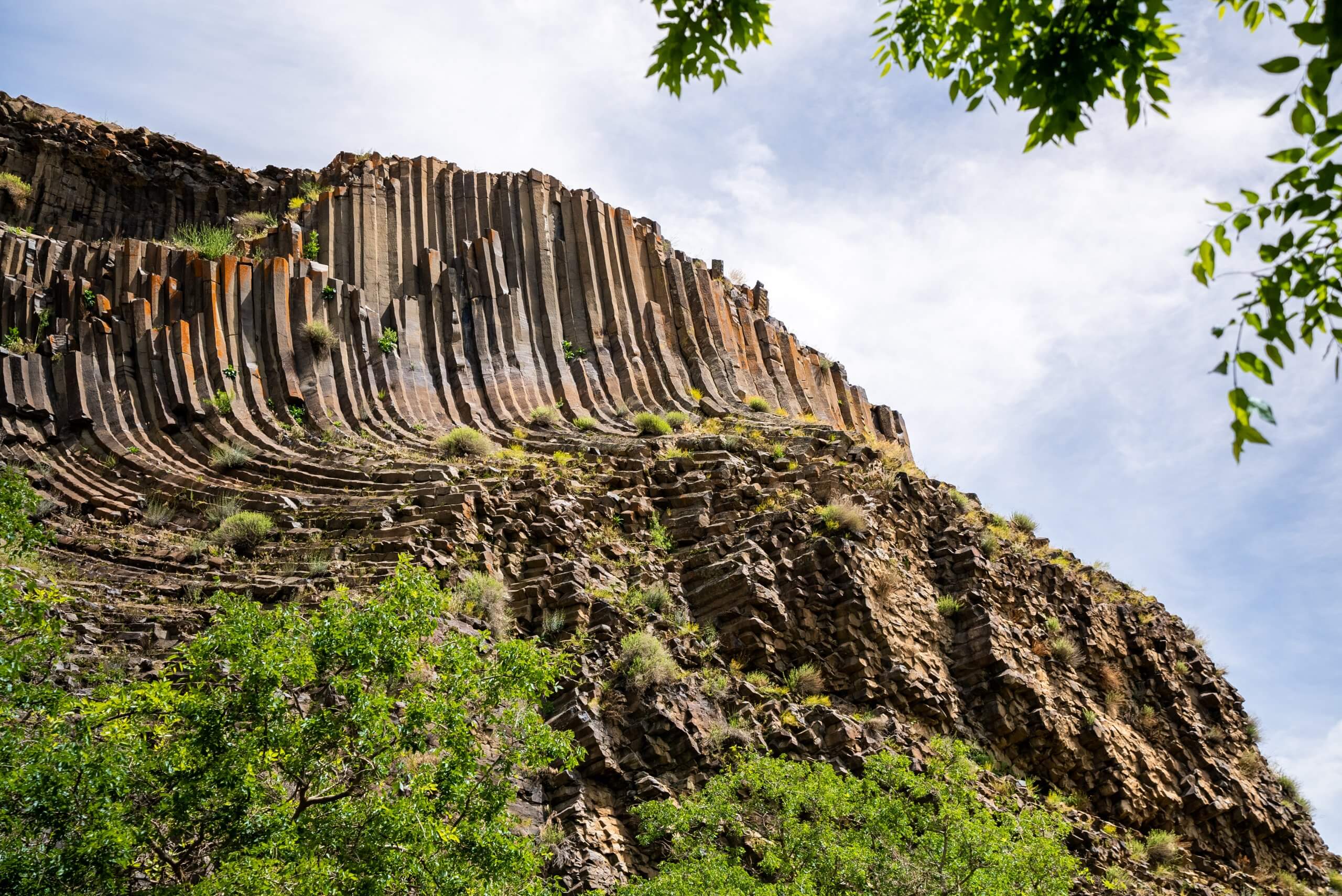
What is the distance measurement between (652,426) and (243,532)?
922cm

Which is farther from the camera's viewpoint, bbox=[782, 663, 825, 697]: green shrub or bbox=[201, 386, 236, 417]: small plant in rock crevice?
bbox=[201, 386, 236, 417]: small plant in rock crevice

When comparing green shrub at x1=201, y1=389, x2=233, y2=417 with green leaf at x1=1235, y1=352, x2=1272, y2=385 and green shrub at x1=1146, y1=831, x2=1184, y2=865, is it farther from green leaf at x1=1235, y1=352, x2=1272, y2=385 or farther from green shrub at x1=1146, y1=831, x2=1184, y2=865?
green leaf at x1=1235, y1=352, x2=1272, y2=385

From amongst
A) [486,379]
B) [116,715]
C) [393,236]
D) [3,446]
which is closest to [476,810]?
[116,715]

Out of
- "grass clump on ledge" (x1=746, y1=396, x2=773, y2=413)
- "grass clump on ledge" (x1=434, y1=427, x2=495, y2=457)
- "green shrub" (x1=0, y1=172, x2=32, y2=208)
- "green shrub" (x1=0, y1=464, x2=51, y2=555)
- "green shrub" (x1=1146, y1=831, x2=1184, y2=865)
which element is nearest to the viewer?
"green shrub" (x1=0, y1=464, x2=51, y2=555)

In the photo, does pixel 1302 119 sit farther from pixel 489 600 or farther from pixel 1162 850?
pixel 1162 850

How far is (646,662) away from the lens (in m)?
17.5

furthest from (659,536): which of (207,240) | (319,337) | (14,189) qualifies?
(14,189)

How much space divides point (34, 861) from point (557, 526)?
1128cm

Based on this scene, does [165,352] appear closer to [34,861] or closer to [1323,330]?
[34,861]

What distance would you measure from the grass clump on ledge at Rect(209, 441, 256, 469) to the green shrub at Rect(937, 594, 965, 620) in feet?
41.7

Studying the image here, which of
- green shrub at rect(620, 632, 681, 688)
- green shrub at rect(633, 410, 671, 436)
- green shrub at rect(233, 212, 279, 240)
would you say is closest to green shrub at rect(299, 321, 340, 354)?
green shrub at rect(633, 410, 671, 436)

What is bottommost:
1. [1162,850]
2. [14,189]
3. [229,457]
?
[1162,850]

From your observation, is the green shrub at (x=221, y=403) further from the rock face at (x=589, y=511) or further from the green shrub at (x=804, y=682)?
the green shrub at (x=804, y=682)

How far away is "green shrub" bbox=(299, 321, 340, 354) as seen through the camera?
81.6ft
